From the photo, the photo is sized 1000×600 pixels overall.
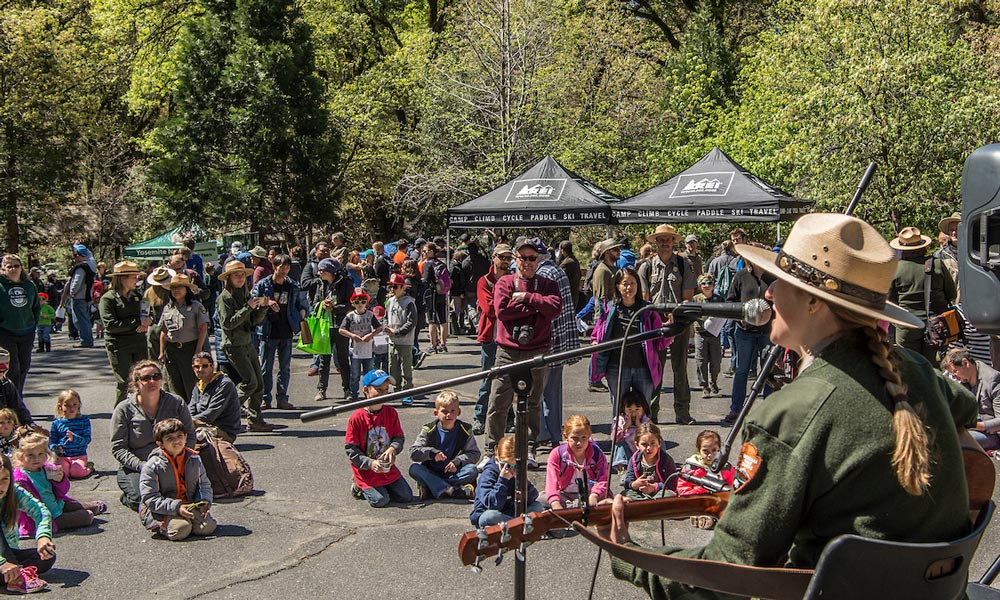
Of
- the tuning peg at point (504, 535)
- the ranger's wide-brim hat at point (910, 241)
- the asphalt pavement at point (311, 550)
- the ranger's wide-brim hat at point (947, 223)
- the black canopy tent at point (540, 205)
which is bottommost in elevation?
the asphalt pavement at point (311, 550)

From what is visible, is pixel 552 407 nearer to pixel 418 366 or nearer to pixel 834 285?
pixel 418 366

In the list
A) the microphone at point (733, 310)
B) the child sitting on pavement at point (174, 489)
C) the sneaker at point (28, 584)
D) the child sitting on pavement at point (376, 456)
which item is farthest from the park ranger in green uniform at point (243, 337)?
the microphone at point (733, 310)

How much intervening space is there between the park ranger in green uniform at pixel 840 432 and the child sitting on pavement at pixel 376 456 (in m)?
4.98

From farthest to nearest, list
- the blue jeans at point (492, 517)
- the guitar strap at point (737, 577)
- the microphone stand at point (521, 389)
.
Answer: the blue jeans at point (492, 517), the microphone stand at point (521, 389), the guitar strap at point (737, 577)

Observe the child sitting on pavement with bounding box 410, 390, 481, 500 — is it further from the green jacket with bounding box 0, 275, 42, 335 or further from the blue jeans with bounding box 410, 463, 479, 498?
the green jacket with bounding box 0, 275, 42, 335

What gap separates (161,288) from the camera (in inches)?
402

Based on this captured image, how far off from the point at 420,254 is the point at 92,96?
16929 millimetres

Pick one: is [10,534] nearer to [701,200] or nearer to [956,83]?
[701,200]

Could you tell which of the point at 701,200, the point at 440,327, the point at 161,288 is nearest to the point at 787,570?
the point at 161,288

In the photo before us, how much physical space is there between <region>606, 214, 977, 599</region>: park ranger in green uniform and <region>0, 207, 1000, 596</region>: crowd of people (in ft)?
0.08

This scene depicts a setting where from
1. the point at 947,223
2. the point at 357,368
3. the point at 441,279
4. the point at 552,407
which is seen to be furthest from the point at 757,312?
the point at 441,279

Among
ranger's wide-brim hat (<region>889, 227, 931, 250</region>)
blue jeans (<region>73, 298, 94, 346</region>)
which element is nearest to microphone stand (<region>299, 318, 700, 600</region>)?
ranger's wide-brim hat (<region>889, 227, 931, 250</region>)

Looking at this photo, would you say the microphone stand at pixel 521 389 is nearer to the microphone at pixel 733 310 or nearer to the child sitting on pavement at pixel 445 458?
the microphone at pixel 733 310

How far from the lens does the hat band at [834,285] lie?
236 cm
